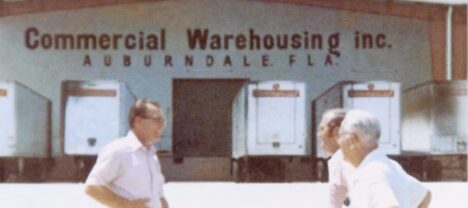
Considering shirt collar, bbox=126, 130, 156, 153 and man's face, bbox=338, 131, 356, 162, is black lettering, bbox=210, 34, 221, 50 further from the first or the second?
man's face, bbox=338, 131, 356, 162

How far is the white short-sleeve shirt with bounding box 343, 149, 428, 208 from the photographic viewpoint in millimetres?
4340

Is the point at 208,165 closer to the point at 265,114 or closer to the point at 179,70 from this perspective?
the point at 179,70

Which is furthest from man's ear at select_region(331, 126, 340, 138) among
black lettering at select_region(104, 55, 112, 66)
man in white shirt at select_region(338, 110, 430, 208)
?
black lettering at select_region(104, 55, 112, 66)

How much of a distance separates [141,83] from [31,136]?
4389 mm

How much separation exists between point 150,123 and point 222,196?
12535 mm

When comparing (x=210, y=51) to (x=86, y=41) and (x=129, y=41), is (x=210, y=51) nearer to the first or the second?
(x=129, y=41)

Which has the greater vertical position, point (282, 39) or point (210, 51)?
point (282, 39)

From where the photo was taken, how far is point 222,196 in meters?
18.0

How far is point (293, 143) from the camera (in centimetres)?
2252

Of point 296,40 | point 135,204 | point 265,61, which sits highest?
point 296,40

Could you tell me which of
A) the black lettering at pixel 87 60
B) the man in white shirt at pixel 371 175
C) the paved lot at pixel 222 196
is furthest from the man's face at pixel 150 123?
the black lettering at pixel 87 60

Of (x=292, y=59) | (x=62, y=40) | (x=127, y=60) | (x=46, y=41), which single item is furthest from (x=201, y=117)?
(x=46, y=41)

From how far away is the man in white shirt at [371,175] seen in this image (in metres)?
4.36

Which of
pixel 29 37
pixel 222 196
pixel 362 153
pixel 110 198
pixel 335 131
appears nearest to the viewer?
pixel 362 153
